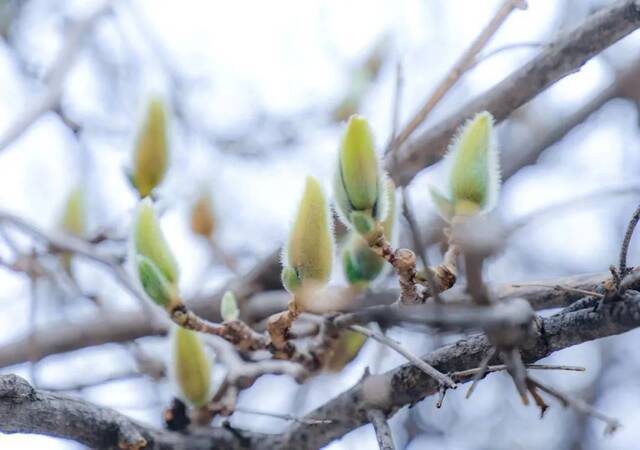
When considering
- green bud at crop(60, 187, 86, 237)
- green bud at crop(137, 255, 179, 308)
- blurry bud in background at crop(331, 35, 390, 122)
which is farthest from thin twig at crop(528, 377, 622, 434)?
blurry bud in background at crop(331, 35, 390, 122)

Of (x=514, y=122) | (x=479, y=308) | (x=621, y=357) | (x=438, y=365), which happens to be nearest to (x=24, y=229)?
(x=438, y=365)

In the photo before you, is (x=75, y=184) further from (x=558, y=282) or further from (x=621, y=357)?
(x=621, y=357)

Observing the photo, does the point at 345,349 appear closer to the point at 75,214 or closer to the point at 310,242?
the point at 310,242

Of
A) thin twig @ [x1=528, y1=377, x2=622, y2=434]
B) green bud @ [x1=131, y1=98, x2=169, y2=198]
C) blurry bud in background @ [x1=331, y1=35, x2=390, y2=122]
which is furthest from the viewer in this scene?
blurry bud in background @ [x1=331, y1=35, x2=390, y2=122]

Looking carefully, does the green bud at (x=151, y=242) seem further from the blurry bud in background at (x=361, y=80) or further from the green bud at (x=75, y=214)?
the blurry bud in background at (x=361, y=80)

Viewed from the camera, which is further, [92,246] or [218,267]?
[218,267]

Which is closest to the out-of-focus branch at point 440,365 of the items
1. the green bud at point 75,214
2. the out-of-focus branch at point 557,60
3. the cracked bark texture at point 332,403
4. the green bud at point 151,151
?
the cracked bark texture at point 332,403

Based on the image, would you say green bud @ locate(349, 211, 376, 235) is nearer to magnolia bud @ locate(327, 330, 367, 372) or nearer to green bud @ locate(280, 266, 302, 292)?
green bud @ locate(280, 266, 302, 292)

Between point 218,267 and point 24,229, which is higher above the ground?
point 218,267
